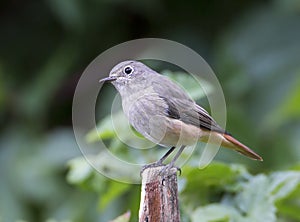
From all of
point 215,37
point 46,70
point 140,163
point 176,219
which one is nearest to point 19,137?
point 46,70

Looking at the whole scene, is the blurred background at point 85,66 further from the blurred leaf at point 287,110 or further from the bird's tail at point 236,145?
the bird's tail at point 236,145

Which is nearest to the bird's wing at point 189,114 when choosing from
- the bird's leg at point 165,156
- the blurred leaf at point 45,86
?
the bird's leg at point 165,156

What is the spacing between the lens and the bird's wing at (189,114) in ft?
8.77

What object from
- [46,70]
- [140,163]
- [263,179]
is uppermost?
[46,70]

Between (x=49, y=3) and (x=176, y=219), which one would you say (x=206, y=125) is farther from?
(x=49, y=3)

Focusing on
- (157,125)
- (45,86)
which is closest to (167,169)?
(157,125)

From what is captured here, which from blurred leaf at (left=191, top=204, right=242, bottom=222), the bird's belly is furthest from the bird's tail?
blurred leaf at (left=191, top=204, right=242, bottom=222)

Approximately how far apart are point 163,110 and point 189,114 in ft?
0.36

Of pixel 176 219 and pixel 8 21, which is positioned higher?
pixel 8 21

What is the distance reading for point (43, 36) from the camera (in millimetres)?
5445

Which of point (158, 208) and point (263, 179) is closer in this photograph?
point (158, 208)

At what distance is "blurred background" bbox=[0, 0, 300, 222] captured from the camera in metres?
4.46

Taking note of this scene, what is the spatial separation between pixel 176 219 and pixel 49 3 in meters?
3.39

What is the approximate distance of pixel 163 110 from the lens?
2.65 metres
